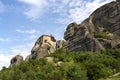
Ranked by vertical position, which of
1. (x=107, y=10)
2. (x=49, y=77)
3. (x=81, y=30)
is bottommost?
(x=49, y=77)

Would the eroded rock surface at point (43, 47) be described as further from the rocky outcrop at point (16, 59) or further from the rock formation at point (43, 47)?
the rocky outcrop at point (16, 59)

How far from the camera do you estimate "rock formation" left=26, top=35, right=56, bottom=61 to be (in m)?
153

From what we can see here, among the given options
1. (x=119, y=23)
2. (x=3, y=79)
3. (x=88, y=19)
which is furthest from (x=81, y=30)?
(x=3, y=79)

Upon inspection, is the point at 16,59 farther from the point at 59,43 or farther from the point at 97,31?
the point at 97,31

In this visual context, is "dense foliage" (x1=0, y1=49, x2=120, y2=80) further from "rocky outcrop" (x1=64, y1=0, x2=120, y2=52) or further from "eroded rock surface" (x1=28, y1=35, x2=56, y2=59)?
"eroded rock surface" (x1=28, y1=35, x2=56, y2=59)

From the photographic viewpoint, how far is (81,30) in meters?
137

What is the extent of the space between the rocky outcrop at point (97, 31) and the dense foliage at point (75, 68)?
808 cm

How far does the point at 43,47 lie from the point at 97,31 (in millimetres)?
32563

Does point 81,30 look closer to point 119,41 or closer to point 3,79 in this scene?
point 119,41

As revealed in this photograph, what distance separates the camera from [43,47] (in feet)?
509

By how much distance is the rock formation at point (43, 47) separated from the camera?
15262cm

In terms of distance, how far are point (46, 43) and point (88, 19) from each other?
94.5 feet

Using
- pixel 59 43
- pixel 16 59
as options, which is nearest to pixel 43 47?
pixel 59 43

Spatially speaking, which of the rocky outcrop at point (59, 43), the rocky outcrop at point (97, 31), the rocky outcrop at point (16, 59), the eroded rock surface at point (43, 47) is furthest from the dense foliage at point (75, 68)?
the rocky outcrop at point (16, 59)
